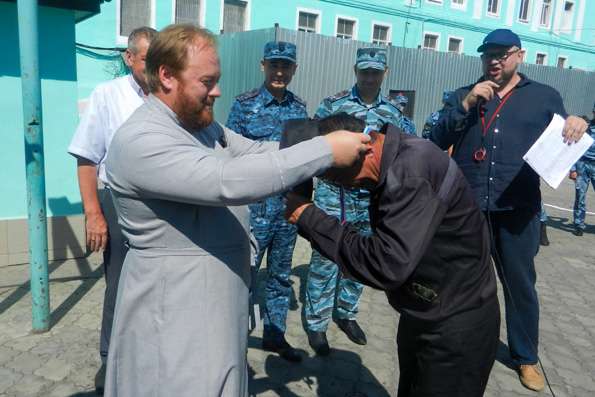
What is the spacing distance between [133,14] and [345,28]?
28.5 feet

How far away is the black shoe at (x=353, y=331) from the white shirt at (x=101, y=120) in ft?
7.20

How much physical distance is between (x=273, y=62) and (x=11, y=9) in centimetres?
260

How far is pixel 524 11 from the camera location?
2536 cm

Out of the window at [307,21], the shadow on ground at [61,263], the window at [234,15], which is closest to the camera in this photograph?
the shadow on ground at [61,263]

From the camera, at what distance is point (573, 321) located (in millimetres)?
4609

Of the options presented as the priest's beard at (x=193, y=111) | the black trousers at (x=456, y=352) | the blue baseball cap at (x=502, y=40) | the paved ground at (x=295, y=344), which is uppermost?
the blue baseball cap at (x=502, y=40)

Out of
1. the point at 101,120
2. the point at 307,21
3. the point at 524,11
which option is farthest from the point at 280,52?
the point at 524,11

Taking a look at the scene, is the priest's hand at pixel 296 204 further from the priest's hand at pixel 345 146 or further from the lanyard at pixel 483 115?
the lanyard at pixel 483 115

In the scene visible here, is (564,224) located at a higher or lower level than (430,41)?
lower

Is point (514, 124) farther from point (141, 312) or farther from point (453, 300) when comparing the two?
point (141, 312)

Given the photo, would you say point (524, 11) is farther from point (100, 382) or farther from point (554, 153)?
point (100, 382)

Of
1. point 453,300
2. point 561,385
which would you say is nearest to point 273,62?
point 453,300

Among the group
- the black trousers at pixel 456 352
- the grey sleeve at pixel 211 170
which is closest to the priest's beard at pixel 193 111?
the grey sleeve at pixel 211 170

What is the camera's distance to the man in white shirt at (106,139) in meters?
2.72
